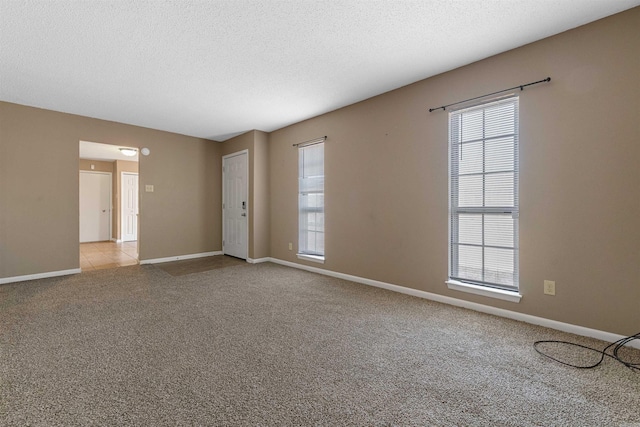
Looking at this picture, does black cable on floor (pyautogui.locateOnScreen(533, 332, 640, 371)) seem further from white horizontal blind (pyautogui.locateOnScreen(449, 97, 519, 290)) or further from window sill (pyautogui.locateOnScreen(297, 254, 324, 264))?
window sill (pyautogui.locateOnScreen(297, 254, 324, 264))

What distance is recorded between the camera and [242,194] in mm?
5652

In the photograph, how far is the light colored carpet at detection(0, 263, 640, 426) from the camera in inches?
57.5

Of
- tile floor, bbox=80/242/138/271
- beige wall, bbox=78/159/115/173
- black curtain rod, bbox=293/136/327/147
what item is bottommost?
tile floor, bbox=80/242/138/271

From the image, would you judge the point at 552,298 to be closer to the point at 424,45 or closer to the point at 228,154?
the point at 424,45

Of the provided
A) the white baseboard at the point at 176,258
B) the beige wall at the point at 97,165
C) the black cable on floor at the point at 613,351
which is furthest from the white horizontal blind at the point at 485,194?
the beige wall at the point at 97,165

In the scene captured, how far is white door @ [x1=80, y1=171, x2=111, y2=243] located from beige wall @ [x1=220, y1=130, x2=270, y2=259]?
17.4ft

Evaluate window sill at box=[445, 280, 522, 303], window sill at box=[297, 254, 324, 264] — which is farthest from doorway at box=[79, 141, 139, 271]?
window sill at box=[445, 280, 522, 303]

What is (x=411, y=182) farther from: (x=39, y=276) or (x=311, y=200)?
(x=39, y=276)

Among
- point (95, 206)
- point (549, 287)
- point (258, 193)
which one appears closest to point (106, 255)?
point (95, 206)

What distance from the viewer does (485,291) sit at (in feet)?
9.37

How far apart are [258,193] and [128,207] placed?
5.05 metres

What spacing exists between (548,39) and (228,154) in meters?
5.26

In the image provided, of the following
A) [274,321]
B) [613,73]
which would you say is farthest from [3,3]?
[613,73]

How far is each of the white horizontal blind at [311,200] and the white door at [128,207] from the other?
5944mm
